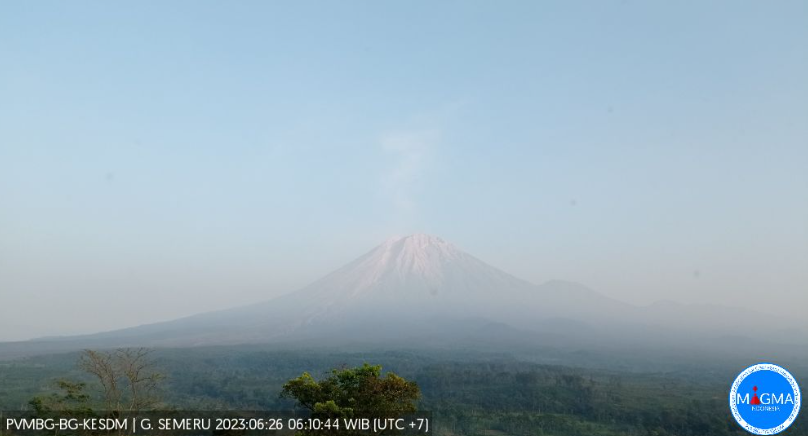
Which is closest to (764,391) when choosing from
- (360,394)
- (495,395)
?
(360,394)

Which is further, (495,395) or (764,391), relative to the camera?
(495,395)

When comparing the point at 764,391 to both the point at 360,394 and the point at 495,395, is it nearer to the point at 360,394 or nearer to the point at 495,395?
the point at 360,394

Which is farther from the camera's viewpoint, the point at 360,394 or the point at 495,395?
the point at 495,395

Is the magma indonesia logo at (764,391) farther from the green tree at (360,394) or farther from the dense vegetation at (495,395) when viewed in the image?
the dense vegetation at (495,395)

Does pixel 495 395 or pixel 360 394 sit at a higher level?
pixel 360 394

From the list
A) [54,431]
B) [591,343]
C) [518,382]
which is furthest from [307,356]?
[591,343]

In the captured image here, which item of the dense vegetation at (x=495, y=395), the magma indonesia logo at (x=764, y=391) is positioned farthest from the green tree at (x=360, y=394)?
the dense vegetation at (x=495, y=395)

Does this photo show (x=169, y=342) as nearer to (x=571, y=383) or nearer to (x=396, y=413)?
(x=571, y=383)
